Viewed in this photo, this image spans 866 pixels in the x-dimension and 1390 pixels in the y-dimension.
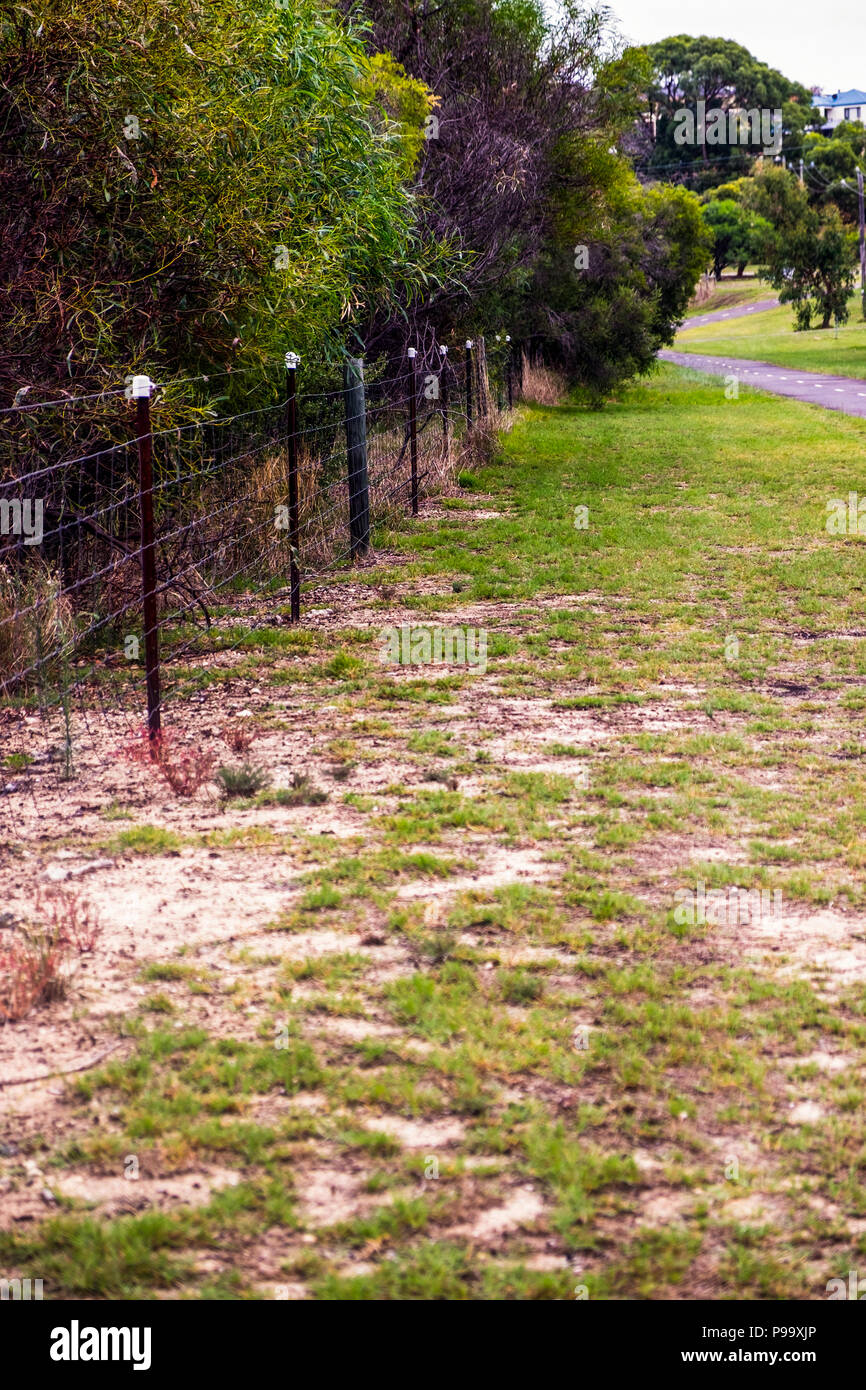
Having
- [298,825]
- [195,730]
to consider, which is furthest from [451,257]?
[298,825]

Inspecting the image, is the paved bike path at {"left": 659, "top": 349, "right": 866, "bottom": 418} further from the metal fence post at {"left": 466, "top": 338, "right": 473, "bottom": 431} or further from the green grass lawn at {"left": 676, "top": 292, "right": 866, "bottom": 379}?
the metal fence post at {"left": 466, "top": 338, "right": 473, "bottom": 431}

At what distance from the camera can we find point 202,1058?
143 inches

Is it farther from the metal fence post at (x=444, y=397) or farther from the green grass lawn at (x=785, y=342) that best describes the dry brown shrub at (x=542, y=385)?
the green grass lawn at (x=785, y=342)

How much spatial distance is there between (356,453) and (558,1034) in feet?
28.7

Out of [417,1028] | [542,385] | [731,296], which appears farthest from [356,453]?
[731,296]

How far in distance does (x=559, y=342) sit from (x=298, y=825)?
26.9 m

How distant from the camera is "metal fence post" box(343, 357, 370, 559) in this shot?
1185cm

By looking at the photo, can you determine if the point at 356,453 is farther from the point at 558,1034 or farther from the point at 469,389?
the point at 558,1034

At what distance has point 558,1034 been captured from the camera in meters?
3.75

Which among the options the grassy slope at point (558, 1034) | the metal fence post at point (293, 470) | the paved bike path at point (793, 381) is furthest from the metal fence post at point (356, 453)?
the paved bike path at point (793, 381)

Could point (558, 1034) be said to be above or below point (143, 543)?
below

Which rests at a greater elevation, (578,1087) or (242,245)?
(242,245)
